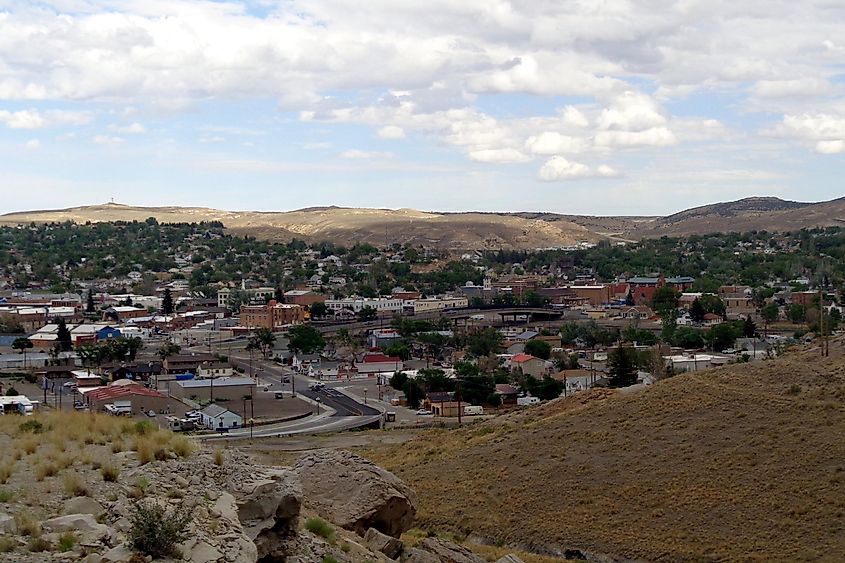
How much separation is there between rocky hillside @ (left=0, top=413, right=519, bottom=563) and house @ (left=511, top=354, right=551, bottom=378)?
171 ft

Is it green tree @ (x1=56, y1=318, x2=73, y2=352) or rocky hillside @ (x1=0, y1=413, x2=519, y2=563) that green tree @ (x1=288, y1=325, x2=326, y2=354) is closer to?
green tree @ (x1=56, y1=318, x2=73, y2=352)

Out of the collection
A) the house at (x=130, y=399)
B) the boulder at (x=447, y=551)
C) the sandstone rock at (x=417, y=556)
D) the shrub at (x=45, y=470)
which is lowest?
the house at (x=130, y=399)

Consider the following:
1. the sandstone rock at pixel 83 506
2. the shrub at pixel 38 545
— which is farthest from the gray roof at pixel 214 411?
the shrub at pixel 38 545

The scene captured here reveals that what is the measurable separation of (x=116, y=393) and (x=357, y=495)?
37176 mm

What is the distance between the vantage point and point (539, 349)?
7425cm

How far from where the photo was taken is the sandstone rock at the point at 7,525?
9.05 metres

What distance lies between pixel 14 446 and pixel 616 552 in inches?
549

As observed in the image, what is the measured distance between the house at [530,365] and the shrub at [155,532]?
57159 mm

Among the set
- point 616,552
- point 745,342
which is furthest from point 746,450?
point 745,342

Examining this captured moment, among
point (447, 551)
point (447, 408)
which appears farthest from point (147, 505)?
point (447, 408)

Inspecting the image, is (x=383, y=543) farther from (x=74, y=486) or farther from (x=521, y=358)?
(x=521, y=358)

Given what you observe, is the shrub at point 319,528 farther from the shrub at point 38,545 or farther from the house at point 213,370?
the house at point 213,370

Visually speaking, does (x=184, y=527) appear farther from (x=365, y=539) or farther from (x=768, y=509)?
(x=768, y=509)

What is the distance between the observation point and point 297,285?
435 ft
